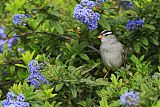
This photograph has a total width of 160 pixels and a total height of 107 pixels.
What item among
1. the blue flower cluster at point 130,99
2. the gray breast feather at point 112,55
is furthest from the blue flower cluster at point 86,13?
the blue flower cluster at point 130,99

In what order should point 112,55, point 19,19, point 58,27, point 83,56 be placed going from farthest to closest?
point 112,55, point 19,19, point 83,56, point 58,27

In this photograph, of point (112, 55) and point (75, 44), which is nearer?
point (75, 44)

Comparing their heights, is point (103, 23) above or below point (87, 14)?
below

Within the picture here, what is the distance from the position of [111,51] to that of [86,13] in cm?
97

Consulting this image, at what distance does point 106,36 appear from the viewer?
5047mm

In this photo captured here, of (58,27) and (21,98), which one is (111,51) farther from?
(21,98)

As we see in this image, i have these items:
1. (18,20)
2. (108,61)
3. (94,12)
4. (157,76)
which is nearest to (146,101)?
(157,76)

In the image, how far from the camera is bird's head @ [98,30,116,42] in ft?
16.4

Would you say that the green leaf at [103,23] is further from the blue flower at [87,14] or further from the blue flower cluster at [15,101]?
the blue flower cluster at [15,101]

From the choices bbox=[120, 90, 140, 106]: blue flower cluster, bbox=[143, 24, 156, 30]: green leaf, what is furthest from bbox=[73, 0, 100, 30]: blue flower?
bbox=[120, 90, 140, 106]: blue flower cluster

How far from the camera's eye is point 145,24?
16.1 feet

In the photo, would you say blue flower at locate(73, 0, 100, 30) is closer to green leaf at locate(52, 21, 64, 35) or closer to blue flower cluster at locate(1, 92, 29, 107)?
green leaf at locate(52, 21, 64, 35)

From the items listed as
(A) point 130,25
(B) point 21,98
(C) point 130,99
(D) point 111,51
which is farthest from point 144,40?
(C) point 130,99

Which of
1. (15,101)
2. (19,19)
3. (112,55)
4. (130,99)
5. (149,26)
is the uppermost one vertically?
(19,19)
